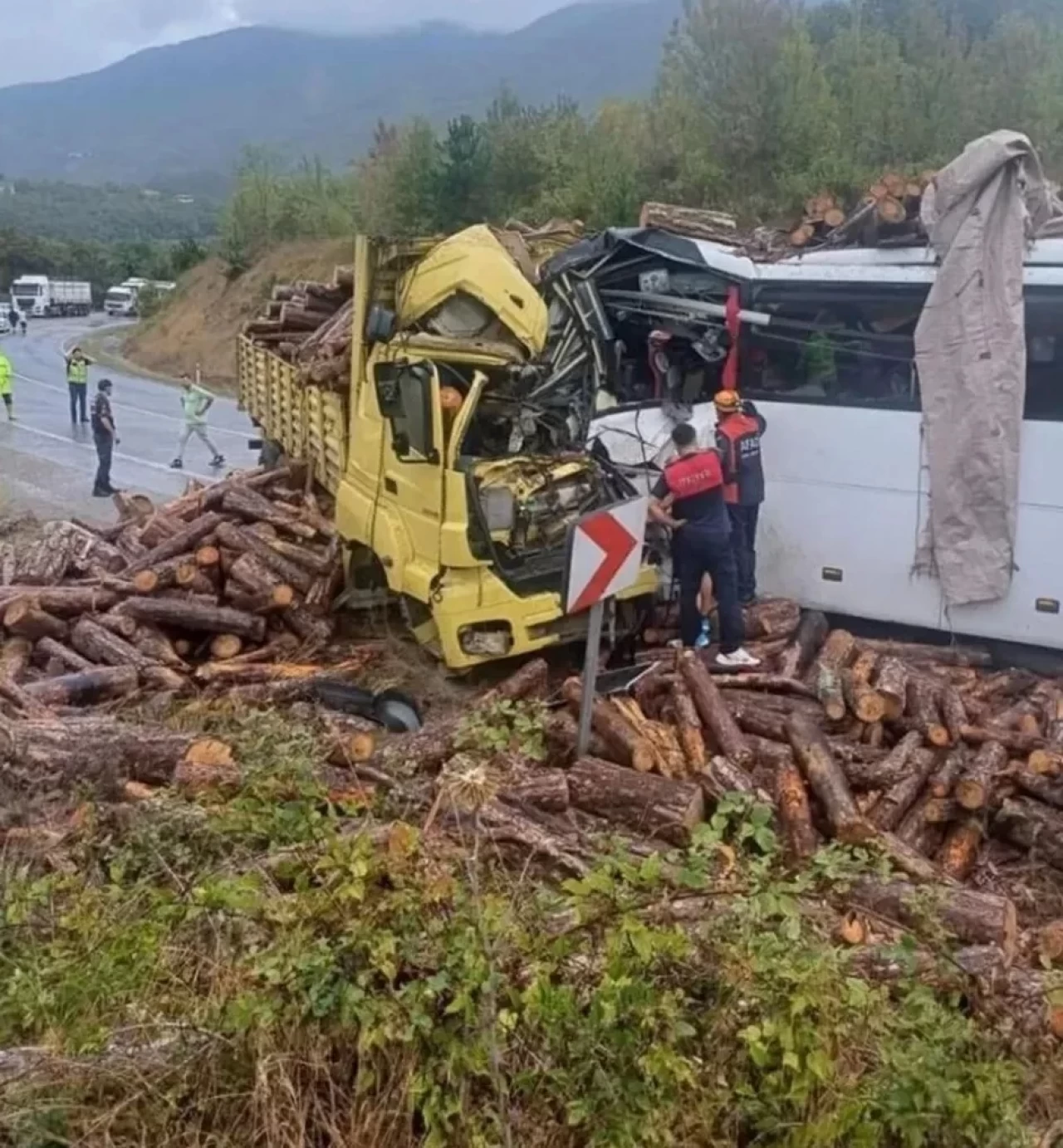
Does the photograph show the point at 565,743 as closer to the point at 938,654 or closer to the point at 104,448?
the point at 938,654

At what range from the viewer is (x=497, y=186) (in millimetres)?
36312

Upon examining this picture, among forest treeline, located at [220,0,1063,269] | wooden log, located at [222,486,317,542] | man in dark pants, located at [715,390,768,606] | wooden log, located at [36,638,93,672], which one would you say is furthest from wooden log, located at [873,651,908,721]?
forest treeline, located at [220,0,1063,269]

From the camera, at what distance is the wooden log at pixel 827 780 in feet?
18.4

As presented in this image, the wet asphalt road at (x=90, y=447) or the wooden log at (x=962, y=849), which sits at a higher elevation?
the wooden log at (x=962, y=849)

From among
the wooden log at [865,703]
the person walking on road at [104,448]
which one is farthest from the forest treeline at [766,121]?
the wooden log at [865,703]

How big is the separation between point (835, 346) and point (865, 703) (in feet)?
8.08

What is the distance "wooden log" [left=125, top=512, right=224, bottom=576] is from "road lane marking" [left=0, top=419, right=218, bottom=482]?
6.23m

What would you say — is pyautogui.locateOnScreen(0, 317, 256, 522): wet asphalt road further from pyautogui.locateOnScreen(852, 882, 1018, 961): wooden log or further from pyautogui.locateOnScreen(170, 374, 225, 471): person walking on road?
pyautogui.locateOnScreen(852, 882, 1018, 961): wooden log

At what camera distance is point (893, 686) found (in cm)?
690

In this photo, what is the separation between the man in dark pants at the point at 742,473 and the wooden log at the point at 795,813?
2.20 metres

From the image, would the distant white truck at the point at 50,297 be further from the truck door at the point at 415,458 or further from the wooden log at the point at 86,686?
the truck door at the point at 415,458

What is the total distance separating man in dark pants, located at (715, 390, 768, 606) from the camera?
7.90m

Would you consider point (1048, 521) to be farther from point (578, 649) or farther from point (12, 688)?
point (12, 688)

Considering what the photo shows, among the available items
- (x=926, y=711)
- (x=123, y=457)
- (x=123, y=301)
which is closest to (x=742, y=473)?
(x=926, y=711)
